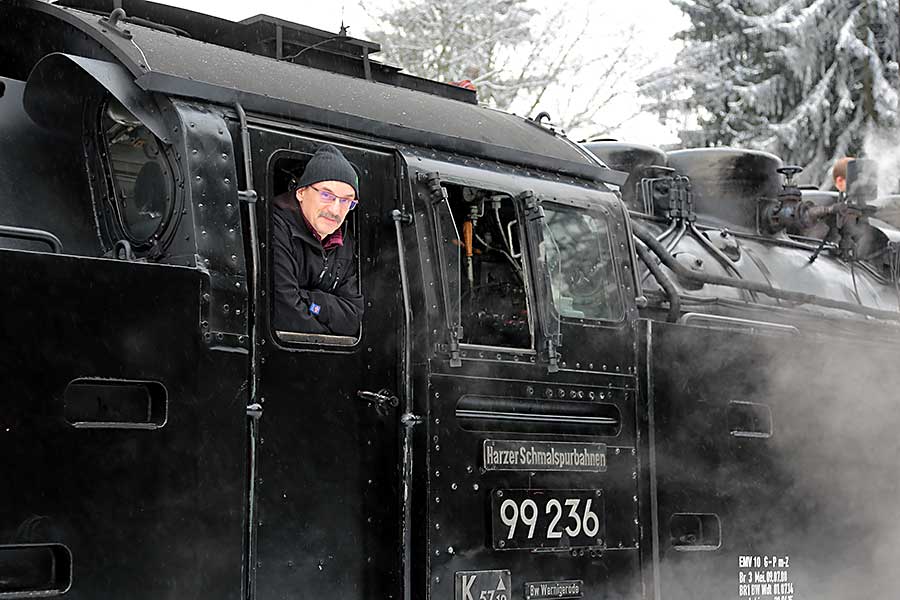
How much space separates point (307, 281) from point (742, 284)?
2.85 metres

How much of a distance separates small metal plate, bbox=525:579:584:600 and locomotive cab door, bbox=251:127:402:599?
0.60m

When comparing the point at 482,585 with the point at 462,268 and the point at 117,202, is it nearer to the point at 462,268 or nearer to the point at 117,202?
the point at 462,268

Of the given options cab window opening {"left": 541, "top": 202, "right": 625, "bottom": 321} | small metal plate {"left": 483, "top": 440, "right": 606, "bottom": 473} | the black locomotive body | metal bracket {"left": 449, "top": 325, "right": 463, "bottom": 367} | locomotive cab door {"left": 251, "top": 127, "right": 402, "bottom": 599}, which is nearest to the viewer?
the black locomotive body

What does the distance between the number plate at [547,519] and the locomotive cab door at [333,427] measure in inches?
17.5

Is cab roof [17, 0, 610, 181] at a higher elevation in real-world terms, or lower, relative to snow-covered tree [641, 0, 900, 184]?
lower

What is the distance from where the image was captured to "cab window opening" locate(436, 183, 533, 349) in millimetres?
4809

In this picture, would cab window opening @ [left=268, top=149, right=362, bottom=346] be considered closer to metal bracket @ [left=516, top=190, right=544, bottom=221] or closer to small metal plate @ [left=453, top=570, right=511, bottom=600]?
metal bracket @ [left=516, top=190, right=544, bottom=221]

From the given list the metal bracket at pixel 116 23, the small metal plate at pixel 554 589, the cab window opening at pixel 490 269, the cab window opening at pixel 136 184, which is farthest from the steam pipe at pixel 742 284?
the metal bracket at pixel 116 23

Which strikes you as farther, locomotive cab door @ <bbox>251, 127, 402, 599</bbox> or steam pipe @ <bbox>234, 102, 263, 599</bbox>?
locomotive cab door @ <bbox>251, 127, 402, 599</bbox>

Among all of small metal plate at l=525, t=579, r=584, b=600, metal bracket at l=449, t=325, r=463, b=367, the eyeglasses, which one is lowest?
small metal plate at l=525, t=579, r=584, b=600

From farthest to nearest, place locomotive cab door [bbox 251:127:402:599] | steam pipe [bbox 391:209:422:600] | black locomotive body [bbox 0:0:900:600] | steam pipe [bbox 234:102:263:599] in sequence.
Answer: steam pipe [bbox 391:209:422:600] → locomotive cab door [bbox 251:127:402:599] → steam pipe [bbox 234:102:263:599] → black locomotive body [bbox 0:0:900:600]

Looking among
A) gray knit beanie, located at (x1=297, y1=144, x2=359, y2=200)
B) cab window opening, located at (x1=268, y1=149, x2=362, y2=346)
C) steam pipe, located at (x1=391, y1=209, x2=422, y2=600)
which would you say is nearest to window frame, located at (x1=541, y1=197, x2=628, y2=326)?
steam pipe, located at (x1=391, y1=209, x2=422, y2=600)

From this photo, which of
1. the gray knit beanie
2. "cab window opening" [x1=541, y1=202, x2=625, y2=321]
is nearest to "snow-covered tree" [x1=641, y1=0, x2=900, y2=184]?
"cab window opening" [x1=541, y1=202, x2=625, y2=321]

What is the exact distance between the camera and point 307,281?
13.8 ft
